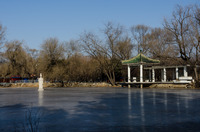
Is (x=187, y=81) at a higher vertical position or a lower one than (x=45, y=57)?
lower

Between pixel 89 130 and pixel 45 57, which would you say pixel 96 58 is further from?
pixel 89 130

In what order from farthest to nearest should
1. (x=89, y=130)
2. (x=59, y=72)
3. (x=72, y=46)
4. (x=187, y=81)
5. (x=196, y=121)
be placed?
(x=72, y=46), (x=59, y=72), (x=187, y=81), (x=196, y=121), (x=89, y=130)

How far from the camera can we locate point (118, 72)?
171 ft

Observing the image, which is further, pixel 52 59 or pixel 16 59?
pixel 16 59

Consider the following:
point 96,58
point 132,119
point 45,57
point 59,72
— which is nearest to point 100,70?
point 96,58

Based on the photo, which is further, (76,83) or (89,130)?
(76,83)

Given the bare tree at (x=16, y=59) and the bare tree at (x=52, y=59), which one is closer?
the bare tree at (x=52, y=59)

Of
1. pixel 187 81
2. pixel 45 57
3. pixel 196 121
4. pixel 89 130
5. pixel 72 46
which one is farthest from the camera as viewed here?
pixel 72 46

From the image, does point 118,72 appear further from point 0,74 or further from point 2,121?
point 2,121

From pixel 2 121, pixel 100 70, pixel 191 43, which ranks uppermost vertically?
pixel 191 43

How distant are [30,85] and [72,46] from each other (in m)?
17.6

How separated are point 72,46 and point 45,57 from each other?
39.7 feet

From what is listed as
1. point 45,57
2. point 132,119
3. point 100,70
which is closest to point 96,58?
point 100,70

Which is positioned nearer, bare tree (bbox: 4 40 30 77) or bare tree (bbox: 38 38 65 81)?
bare tree (bbox: 38 38 65 81)
